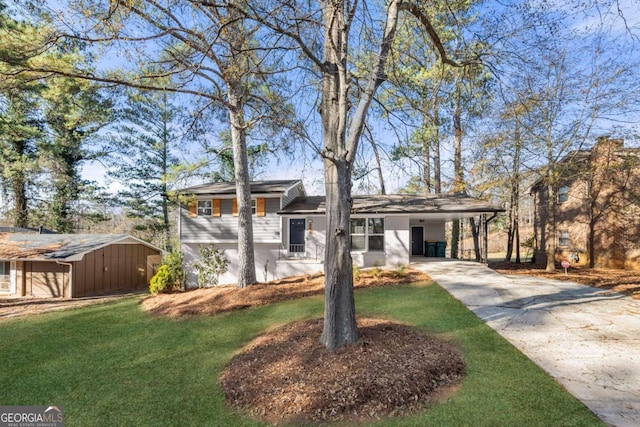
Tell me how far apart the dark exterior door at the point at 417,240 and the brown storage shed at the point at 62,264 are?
1531cm

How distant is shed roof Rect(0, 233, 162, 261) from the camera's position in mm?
13492

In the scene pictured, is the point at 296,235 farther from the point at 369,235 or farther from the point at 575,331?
the point at 575,331

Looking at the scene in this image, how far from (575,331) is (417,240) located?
35.9 ft

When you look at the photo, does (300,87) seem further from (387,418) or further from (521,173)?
(521,173)

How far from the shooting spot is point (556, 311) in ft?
20.2

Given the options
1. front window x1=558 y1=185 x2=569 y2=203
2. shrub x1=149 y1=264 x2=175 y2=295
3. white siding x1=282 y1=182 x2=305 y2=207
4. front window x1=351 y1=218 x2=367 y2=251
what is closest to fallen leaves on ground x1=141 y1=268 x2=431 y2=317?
shrub x1=149 y1=264 x2=175 y2=295

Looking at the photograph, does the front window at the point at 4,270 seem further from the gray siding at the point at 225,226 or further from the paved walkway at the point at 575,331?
the paved walkway at the point at 575,331

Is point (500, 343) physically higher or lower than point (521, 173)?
lower

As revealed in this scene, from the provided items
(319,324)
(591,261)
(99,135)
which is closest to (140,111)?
(99,135)

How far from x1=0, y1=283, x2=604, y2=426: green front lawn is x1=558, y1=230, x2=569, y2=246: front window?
49.0 ft

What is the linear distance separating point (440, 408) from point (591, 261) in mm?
18131

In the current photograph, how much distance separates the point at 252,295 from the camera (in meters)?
8.80

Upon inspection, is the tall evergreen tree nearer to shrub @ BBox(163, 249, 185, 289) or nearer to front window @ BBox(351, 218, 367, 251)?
shrub @ BBox(163, 249, 185, 289)

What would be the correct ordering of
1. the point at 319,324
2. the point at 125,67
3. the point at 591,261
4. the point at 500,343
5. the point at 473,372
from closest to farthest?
the point at 473,372 < the point at 500,343 < the point at 319,324 < the point at 125,67 < the point at 591,261
